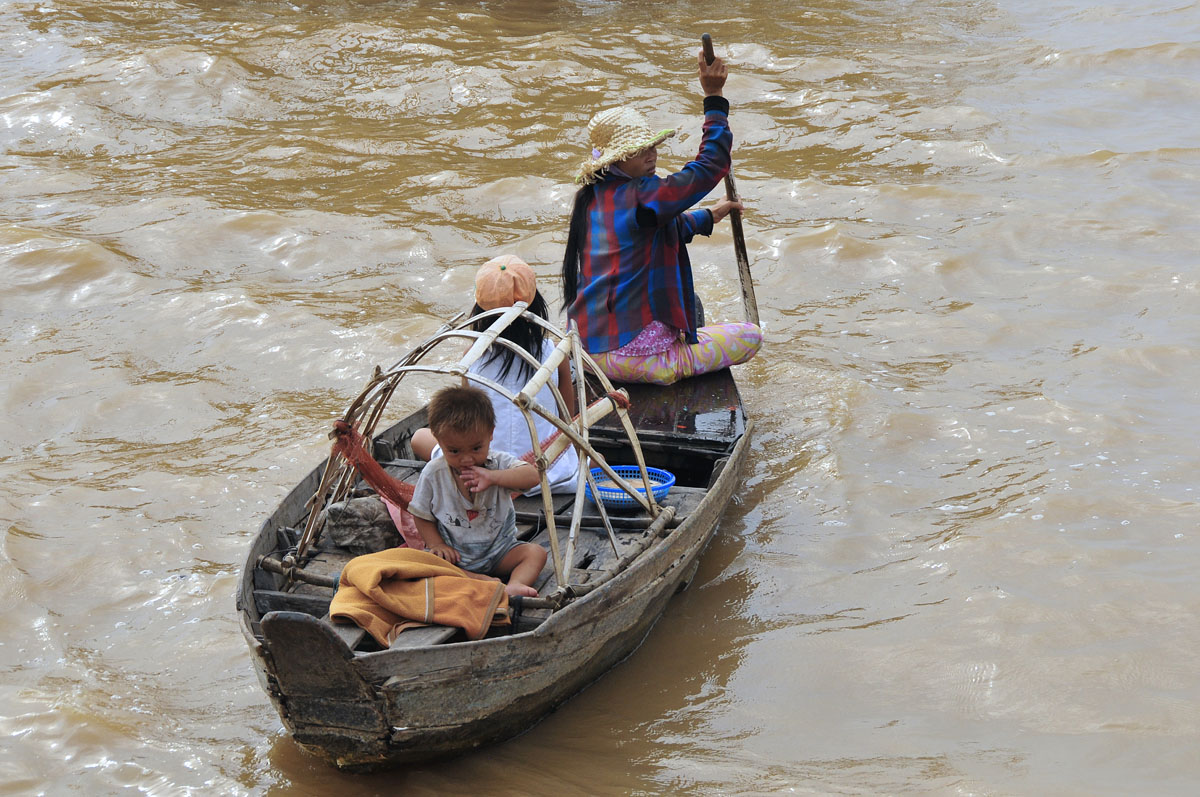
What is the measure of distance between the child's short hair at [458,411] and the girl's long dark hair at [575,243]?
171 centimetres

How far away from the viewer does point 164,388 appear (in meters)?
6.53

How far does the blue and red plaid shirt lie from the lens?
16.1 ft

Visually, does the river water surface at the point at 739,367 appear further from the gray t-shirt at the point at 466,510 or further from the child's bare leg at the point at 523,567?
the gray t-shirt at the point at 466,510

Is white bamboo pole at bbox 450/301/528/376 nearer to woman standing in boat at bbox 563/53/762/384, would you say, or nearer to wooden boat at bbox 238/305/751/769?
wooden boat at bbox 238/305/751/769

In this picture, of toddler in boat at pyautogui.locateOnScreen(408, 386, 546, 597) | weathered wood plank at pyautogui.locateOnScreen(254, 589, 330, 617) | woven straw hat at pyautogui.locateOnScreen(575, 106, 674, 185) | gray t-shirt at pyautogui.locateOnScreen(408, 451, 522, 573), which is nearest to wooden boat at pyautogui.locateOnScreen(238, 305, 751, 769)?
weathered wood plank at pyautogui.locateOnScreen(254, 589, 330, 617)

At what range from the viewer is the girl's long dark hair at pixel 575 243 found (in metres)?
5.14

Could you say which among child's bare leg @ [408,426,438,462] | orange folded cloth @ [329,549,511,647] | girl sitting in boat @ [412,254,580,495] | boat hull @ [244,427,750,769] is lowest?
boat hull @ [244,427,750,769]

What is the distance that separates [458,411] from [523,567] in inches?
26.3

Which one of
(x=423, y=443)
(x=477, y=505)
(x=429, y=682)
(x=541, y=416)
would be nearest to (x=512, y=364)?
(x=423, y=443)

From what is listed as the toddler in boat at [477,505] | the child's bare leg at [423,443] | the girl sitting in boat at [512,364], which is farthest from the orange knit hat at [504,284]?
the toddler in boat at [477,505]

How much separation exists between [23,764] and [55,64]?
9.98m

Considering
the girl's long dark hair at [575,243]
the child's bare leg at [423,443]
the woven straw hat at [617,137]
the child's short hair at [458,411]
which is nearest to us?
the child's short hair at [458,411]

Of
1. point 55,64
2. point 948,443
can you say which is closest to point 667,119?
point 948,443

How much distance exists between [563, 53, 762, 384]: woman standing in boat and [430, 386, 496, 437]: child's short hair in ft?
5.47
